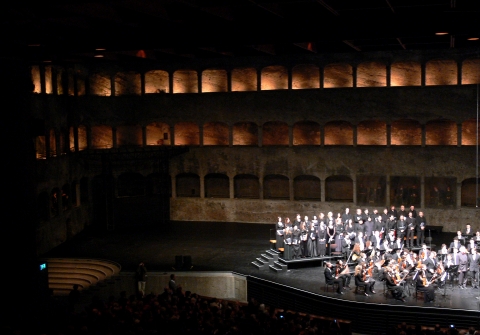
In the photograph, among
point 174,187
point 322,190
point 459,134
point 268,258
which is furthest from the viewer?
point 174,187

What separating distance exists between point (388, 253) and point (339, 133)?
10656 mm

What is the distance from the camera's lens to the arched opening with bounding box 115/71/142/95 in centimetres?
3409

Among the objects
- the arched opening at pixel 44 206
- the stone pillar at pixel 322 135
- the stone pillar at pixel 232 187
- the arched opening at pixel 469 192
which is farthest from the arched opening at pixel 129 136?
the arched opening at pixel 469 192

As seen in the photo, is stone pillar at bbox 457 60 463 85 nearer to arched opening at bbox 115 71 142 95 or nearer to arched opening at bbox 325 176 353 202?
arched opening at bbox 325 176 353 202

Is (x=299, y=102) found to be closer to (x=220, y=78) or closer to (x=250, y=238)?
(x=220, y=78)

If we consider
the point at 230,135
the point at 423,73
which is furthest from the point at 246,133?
the point at 423,73

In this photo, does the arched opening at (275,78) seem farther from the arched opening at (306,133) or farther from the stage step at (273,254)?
the stage step at (273,254)

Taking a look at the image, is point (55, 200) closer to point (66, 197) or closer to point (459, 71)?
point (66, 197)

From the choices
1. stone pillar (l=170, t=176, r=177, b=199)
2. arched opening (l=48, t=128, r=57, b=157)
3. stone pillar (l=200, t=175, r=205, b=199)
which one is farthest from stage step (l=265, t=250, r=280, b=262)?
arched opening (l=48, t=128, r=57, b=157)

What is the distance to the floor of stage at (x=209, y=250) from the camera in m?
20.3

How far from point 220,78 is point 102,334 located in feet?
77.3

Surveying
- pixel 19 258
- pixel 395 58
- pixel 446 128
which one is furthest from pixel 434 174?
pixel 19 258

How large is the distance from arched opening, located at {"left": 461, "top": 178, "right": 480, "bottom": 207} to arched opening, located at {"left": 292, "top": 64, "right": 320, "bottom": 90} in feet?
29.8

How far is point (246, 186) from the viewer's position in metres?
34.2
